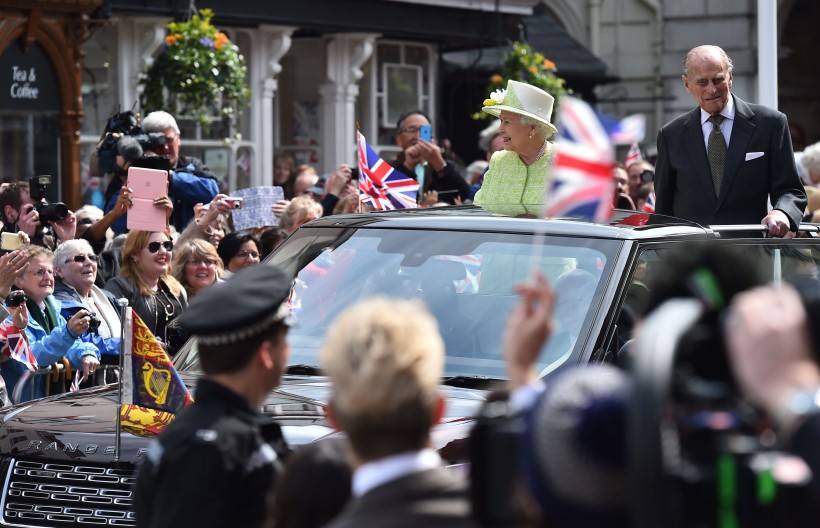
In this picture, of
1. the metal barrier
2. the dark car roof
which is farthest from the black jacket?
the metal barrier

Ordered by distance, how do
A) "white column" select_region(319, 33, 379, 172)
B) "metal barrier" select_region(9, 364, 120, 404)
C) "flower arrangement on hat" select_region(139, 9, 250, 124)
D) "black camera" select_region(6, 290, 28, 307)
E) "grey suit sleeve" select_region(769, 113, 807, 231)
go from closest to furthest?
"metal barrier" select_region(9, 364, 120, 404)
"black camera" select_region(6, 290, 28, 307)
"grey suit sleeve" select_region(769, 113, 807, 231)
"flower arrangement on hat" select_region(139, 9, 250, 124)
"white column" select_region(319, 33, 379, 172)

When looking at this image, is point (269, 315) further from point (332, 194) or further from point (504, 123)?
point (332, 194)

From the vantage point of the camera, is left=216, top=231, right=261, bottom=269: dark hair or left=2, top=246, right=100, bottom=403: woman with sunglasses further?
left=216, top=231, right=261, bottom=269: dark hair

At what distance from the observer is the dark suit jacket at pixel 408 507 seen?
276cm

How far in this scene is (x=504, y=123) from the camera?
7.75 meters

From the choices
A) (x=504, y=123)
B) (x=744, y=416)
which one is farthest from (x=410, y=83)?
(x=744, y=416)

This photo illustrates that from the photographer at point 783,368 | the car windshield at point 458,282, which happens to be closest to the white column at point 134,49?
the car windshield at point 458,282

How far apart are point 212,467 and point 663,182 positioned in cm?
515

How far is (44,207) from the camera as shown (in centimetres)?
943

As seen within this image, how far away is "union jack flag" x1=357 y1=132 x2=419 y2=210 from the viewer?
9961 millimetres

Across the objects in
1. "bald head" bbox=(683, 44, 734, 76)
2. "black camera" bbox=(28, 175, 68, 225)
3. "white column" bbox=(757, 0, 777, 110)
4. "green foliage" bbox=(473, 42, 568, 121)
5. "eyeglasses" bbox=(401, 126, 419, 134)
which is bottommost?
"black camera" bbox=(28, 175, 68, 225)

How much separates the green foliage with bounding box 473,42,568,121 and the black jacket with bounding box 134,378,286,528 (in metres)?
15.6

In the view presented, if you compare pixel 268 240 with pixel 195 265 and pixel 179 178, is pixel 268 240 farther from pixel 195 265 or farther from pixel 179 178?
pixel 195 265

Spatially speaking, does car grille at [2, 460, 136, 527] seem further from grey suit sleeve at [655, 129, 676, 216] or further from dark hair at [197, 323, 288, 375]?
grey suit sleeve at [655, 129, 676, 216]
